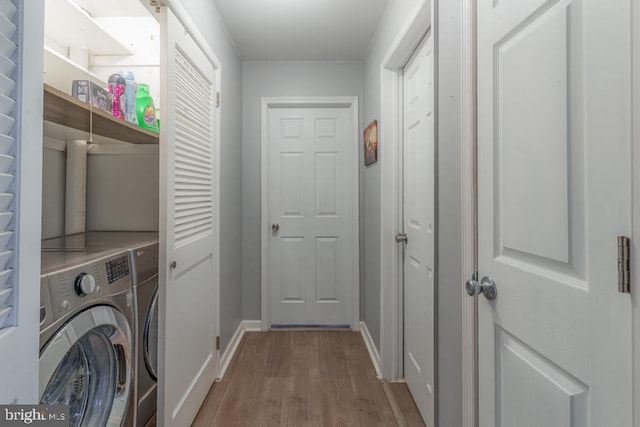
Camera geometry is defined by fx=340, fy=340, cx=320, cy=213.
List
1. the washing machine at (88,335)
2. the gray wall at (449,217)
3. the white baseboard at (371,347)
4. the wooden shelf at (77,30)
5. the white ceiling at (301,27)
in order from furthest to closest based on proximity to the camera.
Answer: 1. the white baseboard at (371,347)
2. the white ceiling at (301,27)
3. the wooden shelf at (77,30)
4. the gray wall at (449,217)
5. the washing machine at (88,335)

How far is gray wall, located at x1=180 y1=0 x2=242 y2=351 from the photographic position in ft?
7.30

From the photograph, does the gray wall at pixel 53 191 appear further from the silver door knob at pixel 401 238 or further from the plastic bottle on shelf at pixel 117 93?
the silver door knob at pixel 401 238

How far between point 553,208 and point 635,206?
0.60 ft

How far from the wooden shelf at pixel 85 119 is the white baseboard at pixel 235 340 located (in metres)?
1.52

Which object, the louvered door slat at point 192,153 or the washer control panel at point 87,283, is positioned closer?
the washer control panel at point 87,283

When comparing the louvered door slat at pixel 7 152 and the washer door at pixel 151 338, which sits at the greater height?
the louvered door slat at pixel 7 152

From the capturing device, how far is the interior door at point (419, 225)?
5.53 ft

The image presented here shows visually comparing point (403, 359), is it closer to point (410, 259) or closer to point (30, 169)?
point (410, 259)

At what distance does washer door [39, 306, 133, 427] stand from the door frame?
5.81 ft

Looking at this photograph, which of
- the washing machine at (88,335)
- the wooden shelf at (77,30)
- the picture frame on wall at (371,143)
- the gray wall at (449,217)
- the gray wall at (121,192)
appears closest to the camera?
the washing machine at (88,335)

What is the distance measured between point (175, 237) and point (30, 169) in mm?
969

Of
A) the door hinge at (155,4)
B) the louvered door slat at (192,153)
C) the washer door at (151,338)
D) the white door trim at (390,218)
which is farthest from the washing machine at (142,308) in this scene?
the white door trim at (390,218)

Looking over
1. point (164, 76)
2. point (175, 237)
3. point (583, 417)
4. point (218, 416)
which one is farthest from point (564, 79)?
point (218, 416)

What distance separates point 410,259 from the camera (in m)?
2.02
